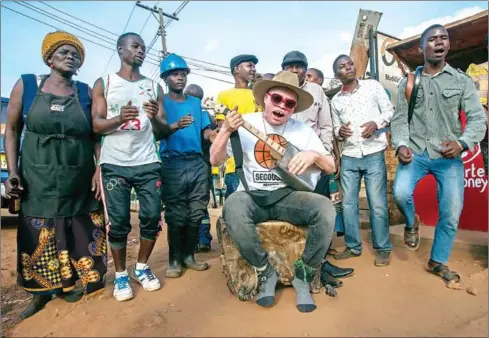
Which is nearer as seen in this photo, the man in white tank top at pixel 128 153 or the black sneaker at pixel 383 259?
the man in white tank top at pixel 128 153

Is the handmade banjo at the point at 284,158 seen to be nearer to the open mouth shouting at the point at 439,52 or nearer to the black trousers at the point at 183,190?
the black trousers at the point at 183,190

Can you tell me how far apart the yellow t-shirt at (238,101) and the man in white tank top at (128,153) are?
861 millimetres

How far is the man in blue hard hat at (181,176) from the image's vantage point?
3.36 metres

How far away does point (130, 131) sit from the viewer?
2.85 metres

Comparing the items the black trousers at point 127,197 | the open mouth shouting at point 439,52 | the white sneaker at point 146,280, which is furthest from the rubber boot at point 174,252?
the open mouth shouting at point 439,52

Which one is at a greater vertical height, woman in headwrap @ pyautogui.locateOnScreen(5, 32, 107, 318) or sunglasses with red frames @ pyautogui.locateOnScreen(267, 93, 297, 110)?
sunglasses with red frames @ pyautogui.locateOnScreen(267, 93, 297, 110)

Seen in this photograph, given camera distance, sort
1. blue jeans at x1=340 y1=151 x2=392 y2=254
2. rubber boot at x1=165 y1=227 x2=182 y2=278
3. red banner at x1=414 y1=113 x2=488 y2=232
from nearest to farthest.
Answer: rubber boot at x1=165 y1=227 x2=182 y2=278, blue jeans at x1=340 y1=151 x2=392 y2=254, red banner at x1=414 y1=113 x2=488 y2=232

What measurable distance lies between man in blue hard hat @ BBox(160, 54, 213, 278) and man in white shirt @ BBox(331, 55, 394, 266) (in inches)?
55.5

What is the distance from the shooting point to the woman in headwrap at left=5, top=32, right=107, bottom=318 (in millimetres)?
2623

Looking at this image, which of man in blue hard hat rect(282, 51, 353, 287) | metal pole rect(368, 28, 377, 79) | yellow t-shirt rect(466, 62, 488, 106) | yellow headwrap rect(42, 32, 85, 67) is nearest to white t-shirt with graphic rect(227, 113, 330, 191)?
man in blue hard hat rect(282, 51, 353, 287)

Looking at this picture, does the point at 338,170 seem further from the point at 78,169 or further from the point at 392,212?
the point at 78,169

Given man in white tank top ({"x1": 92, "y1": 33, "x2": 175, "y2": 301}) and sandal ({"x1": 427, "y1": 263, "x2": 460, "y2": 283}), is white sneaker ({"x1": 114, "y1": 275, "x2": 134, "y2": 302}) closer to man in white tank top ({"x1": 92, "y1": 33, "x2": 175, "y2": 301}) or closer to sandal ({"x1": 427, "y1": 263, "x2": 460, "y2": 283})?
man in white tank top ({"x1": 92, "y1": 33, "x2": 175, "y2": 301})

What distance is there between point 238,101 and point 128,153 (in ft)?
4.43

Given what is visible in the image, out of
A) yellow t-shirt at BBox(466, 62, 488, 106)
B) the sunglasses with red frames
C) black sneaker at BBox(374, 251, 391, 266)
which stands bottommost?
black sneaker at BBox(374, 251, 391, 266)
